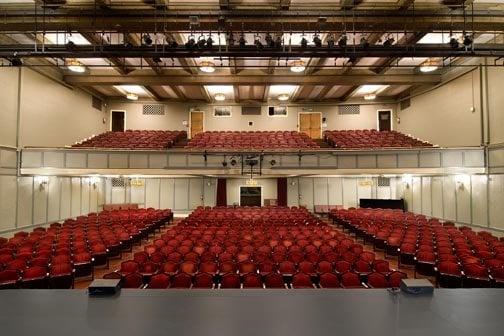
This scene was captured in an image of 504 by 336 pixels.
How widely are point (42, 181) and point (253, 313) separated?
14.8 meters

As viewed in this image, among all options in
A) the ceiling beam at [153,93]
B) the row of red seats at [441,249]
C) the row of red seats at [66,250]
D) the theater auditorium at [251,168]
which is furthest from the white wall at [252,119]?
the row of red seats at [441,249]

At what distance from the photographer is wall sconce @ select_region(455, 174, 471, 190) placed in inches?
585

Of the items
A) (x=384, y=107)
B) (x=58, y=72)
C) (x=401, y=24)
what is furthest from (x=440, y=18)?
(x=58, y=72)

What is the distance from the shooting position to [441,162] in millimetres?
14961

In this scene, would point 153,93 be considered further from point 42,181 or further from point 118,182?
point 42,181

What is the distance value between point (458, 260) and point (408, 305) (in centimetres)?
465

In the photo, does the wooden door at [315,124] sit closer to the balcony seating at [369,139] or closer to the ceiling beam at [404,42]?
the balcony seating at [369,139]

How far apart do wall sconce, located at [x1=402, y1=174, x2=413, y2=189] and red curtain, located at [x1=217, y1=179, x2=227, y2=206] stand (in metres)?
11.3

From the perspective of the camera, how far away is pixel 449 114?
16734 mm

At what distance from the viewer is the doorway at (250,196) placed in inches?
866

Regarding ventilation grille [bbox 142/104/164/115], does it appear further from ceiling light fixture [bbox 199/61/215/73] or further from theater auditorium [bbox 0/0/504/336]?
ceiling light fixture [bbox 199/61/215/73]

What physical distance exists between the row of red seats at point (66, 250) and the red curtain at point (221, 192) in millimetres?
7221

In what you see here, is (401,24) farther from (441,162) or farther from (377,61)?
(441,162)

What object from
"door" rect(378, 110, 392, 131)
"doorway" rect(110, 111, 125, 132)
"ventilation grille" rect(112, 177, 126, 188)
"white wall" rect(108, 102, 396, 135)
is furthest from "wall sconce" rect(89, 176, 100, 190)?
"door" rect(378, 110, 392, 131)
